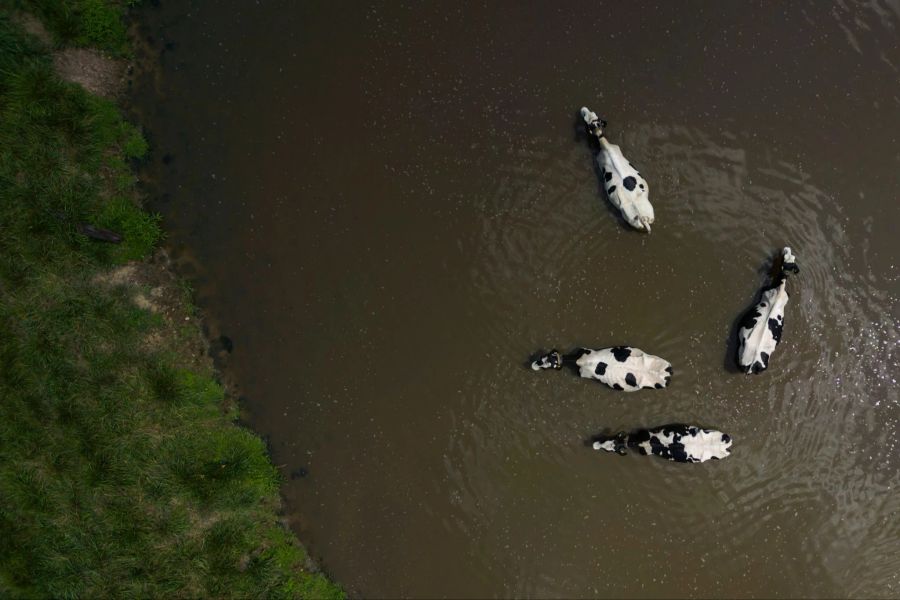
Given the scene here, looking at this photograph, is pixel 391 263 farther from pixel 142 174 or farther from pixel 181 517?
pixel 181 517

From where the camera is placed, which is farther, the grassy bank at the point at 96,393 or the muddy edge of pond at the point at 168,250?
the muddy edge of pond at the point at 168,250

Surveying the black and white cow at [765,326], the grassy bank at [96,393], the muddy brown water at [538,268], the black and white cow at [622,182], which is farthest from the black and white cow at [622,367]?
the grassy bank at [96,393]

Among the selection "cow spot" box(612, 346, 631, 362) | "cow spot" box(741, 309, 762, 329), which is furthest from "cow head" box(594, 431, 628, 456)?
"cow spot" box(741, 309, 762, 329)

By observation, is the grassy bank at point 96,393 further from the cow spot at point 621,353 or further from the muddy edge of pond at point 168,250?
the cow spot at point 621,353

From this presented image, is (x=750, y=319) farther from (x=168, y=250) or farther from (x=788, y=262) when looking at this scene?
(x=168, y=250)

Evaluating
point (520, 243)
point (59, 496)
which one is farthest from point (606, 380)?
point (59, 496)

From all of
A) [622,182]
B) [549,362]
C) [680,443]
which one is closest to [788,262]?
[622,182]
